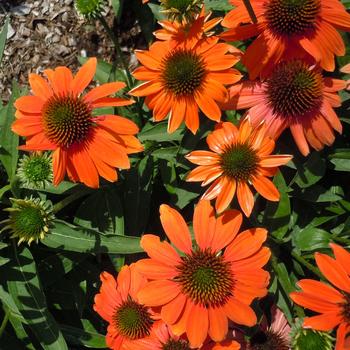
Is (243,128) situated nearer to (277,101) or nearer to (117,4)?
(277,101)

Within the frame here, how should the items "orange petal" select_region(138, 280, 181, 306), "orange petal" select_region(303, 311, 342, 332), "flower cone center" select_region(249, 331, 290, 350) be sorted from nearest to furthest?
1. "orange petal" select_region(303, 311, 342, 332)
2. "orange petal" select_region(138, 280, 181, 306)
3. "flower cone center" select_region(249, 331, 290, 350)

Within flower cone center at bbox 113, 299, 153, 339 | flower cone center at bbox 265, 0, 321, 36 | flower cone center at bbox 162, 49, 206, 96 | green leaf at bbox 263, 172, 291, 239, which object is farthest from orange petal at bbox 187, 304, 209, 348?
flower cone center at bbox 265, 0, 321, 36

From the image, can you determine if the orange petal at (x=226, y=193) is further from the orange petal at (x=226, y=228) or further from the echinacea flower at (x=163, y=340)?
the echinacea flower at (x=163, y=340)

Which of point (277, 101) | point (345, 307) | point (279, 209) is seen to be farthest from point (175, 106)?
point (345, 307)

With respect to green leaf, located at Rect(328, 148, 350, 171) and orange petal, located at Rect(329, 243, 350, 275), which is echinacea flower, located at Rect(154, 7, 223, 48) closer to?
green leaf, located at Rect(328, 148, 350, 171)

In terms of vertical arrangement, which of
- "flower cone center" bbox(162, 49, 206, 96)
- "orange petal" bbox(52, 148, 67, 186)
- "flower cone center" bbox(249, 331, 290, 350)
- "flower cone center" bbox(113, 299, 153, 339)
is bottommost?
"flower cone center" bbox(249, 331, 290, 350)

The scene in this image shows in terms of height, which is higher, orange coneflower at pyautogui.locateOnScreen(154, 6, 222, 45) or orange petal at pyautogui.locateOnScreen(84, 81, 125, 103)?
orange coneflower at pyautogui.locateOnScreen(154, 6, 222, 45)

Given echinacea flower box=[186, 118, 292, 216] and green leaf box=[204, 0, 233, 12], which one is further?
green leaf box=[204, 0, 233, 12]
